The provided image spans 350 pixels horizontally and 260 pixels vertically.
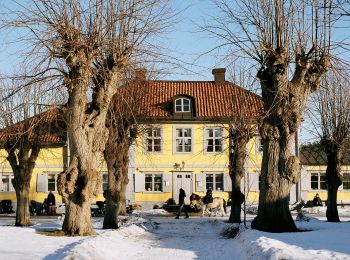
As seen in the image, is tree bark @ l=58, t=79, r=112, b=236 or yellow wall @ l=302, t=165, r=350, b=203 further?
yellow wall @ l=302, t=165, r=350, b=203

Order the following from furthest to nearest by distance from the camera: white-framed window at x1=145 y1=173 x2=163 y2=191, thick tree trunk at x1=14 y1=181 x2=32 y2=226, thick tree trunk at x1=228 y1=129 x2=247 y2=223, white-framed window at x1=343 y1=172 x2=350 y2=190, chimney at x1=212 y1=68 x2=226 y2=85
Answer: chimney at x1=212 y1=68 x2=226 y2=85
white-framed window at x1=343 y1=172 x2=350 y2=190
white-framed window at x1=145 y1=173 x2=163 y2=191
thick tree trunk at x1=228 y1=129 x2=247 y2=223
thick tree trunk at x1=14 y1=181 x2=32 y2=226

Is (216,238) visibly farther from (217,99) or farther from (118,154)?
(217,99)

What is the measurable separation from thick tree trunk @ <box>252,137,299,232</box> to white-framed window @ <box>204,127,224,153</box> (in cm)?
2533

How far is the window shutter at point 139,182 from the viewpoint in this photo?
44.4 metres

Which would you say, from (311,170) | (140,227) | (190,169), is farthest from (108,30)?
(311,170)

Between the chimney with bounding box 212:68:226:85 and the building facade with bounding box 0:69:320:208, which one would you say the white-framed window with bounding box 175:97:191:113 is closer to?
the building facade with bounding box 0:69:320:208

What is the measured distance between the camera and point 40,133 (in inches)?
1021

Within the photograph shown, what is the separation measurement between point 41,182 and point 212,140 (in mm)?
12474

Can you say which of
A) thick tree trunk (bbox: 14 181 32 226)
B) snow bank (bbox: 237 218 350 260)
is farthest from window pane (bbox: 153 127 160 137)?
snow bank (bbox: 237 218 350 260)

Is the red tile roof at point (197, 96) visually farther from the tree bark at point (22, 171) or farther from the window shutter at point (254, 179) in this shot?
the tree bark at point (22, 171)

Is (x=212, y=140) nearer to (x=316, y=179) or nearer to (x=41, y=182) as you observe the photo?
(x=316, y=179)

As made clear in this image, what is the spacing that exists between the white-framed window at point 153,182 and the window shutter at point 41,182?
23.7 ft

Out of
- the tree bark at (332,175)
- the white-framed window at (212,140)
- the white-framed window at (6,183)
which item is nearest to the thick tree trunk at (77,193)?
the tree bark at (332,175)

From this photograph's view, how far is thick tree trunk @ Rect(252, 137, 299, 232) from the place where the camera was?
62.7ft
